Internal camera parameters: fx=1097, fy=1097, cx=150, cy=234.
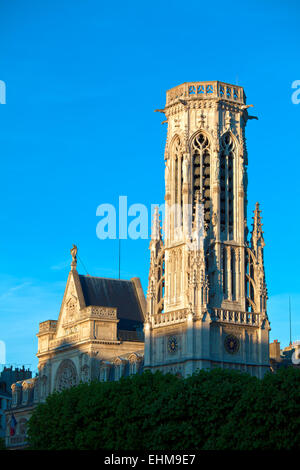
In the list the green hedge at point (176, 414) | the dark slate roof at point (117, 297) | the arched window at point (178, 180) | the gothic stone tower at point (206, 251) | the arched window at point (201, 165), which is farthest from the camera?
the dark slate roof at point (117, 297)

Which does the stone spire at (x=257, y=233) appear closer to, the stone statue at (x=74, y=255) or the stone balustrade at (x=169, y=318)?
the stone balustrade at (x=169, y=318)

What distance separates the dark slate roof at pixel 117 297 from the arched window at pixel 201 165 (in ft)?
75.6

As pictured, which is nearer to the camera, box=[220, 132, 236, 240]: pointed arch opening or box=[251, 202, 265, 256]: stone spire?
box=[220, 132, 236, 240]: pointed arch opening

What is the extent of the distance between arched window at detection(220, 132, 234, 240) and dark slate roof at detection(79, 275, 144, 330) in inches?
888

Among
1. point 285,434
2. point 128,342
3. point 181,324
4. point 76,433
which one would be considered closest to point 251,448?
point 285,434

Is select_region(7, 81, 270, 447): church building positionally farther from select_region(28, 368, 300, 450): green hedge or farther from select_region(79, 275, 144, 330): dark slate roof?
select_region(28, 368, 300, 450): green hedge

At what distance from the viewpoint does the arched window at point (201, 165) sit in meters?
102

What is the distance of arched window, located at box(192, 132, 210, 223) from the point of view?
10219 cm

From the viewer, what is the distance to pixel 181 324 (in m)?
97.6

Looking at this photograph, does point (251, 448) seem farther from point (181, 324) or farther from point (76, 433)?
point (181, 324)

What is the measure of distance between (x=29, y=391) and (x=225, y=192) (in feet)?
131

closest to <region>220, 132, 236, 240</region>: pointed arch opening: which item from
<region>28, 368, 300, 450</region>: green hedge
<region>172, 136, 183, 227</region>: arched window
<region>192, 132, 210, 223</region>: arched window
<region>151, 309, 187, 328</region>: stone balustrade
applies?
<region>192, 132, 210, 223</region>: arched window

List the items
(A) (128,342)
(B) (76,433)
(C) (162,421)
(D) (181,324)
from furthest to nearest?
(A) (128,342) → (D) (181,324) → (B) (76,433) → (C) (162,421)

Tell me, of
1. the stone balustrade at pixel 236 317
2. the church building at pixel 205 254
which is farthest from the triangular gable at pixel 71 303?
the stone balustrade at pixel 236 317
